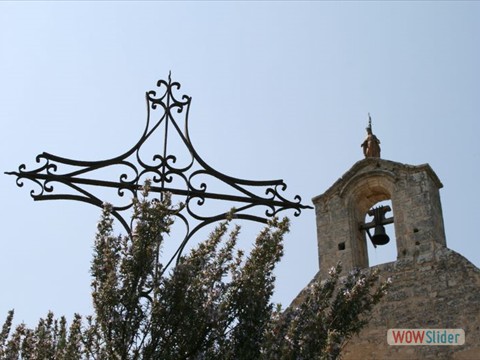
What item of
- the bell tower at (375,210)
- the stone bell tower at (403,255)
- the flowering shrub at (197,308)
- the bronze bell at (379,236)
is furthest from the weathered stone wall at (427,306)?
the flowering shrub at (197,308)

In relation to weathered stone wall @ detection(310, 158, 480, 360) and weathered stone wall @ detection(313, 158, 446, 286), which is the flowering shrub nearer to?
weathered stone wall @ detection(310, 158, 480, 360)

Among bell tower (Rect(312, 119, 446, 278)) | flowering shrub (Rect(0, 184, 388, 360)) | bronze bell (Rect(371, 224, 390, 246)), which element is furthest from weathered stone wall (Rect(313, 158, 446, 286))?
flowering shrub (Rect(0, 184, 388, 360))

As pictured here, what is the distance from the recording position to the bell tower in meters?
11.1

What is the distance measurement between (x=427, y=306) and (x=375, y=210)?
76.5 inches

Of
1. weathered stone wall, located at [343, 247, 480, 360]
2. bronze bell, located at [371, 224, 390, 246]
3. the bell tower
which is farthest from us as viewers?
bronze bell, located at [371, 224, 390, 246]

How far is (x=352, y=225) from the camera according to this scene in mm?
11594

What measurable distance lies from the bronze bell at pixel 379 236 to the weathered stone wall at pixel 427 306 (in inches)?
25.7

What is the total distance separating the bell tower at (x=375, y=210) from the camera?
437 inches

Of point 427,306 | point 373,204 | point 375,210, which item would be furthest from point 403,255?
point 373,204

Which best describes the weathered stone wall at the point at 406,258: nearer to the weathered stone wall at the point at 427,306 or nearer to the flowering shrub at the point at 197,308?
the weathered stone wall at the point at 427,306

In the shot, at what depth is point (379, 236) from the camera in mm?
11609

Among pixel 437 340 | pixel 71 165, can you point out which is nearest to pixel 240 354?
pixel 71 165

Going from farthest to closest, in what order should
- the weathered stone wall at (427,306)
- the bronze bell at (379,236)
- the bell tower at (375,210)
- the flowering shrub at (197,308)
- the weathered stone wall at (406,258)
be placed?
the bronze bell at (379,236), the bell tower at (375,210), the weathered stone wall at (406,258), the weathered stone wall at (427,306), the flowering shrub at (197,308)

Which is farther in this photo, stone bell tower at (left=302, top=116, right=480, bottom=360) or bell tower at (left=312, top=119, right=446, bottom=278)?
bell tower at (left=312, top=119, right=446, bottom=278)
